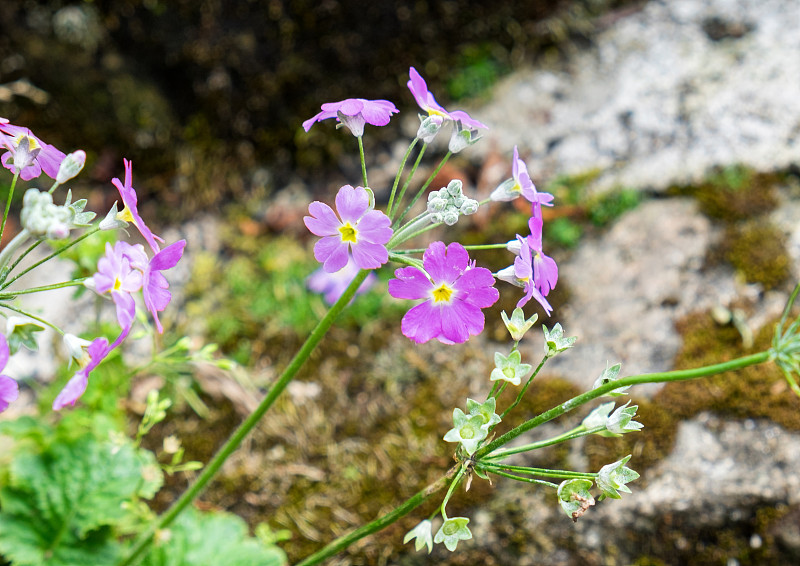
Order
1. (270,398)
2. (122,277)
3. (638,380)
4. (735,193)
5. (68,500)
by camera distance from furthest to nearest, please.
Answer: (735,193) < (68,500) < (270,398) < (122,277) < (638,380)

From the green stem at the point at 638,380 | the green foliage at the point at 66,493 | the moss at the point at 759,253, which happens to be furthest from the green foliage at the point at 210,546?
the moss at the point at 759,253

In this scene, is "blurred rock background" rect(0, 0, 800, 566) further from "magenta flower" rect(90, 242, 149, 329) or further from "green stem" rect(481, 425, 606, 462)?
"magenta flower" rect(90, 242, 149, 329)

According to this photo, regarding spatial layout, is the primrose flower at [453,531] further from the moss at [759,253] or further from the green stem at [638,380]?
the moss at [759,253]

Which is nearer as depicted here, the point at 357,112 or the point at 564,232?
the point at 357,112

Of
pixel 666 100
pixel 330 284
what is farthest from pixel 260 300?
pixel 666 100

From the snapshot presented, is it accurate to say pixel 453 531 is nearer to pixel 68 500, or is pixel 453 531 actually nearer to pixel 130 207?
pixel 130 207

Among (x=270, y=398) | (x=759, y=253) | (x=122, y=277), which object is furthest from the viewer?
(x=759, y=253)

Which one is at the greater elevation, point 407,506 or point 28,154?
point 28,154
